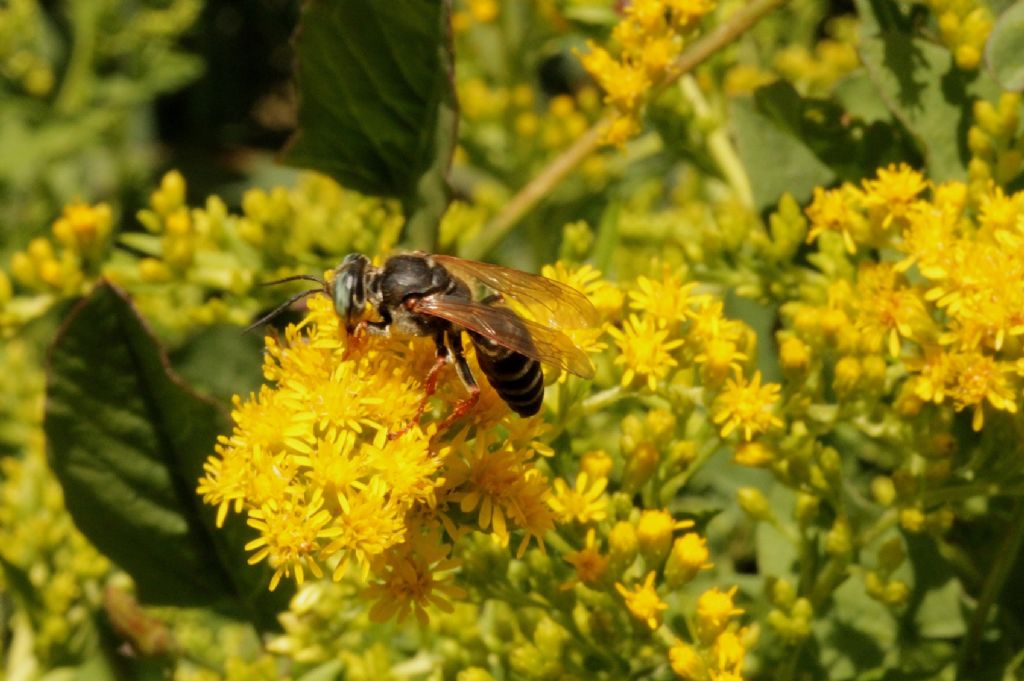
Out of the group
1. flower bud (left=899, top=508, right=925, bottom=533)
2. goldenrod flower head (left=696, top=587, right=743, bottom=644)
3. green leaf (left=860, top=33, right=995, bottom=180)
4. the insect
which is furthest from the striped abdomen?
green leaf (left=860, top=33, right=995, bottom=180)

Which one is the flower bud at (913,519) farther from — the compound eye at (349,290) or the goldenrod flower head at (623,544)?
the compound eye at (349,290)

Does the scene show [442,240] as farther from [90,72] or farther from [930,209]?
[90,72]

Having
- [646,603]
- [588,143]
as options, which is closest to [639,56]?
[588,143]

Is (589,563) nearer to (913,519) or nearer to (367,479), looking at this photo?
(367,479)

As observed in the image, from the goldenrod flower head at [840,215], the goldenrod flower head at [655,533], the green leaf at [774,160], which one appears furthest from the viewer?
the green leaf at [774,160]

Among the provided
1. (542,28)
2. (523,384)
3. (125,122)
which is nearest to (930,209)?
(523,384)

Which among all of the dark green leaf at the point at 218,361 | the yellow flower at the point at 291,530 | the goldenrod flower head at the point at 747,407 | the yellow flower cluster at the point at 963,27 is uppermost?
the yellow flower cluster at the point at 963,27

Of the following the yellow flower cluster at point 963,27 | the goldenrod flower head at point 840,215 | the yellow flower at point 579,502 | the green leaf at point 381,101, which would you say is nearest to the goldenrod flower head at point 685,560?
the yellow flower at point 579,502
